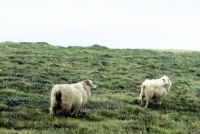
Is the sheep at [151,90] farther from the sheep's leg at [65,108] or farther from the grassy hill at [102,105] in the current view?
the sheep's leg at [65,108]

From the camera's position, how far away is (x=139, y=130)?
38.7ft

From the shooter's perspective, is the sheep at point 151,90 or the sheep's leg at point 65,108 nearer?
the sheep's leg at point 65,108

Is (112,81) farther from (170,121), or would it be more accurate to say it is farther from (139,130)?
(139,130)

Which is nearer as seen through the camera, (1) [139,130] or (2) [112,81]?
(1) [139,130]

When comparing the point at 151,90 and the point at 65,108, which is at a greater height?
the point at 151,90

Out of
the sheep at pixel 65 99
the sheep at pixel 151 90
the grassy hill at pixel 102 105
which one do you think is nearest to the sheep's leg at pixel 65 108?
the sheep at pixel 65 99

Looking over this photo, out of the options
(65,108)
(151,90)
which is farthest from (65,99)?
(151,90)

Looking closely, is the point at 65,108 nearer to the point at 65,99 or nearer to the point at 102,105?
the point at 65,99

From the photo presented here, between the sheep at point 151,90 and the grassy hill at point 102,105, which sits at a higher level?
the sheep at point 151,90

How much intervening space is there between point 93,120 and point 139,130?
6.84ft

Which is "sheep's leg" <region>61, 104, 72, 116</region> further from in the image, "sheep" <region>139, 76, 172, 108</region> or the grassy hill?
"sheep" <region>139, 76, 172, 108</region>

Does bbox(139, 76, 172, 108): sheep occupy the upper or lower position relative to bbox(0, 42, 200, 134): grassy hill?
upper

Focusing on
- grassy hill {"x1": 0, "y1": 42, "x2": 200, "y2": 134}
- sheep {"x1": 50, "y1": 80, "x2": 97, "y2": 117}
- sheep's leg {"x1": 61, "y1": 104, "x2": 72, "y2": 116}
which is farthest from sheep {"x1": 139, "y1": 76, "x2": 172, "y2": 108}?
sheep's leg {"x1": 61, "y1": 104, "x2": 72, "y2": 116}

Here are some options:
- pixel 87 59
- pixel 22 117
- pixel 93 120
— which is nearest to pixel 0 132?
pixel 22 117
